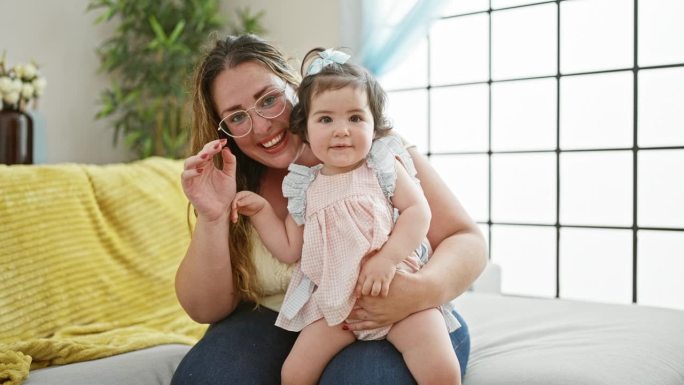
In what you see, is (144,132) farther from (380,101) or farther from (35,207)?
(380,101)

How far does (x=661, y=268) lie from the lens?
112 inches

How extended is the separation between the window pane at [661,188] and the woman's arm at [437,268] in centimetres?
172

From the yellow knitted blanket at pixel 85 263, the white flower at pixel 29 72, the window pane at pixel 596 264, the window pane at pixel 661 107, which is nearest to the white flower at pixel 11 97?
the white flower at pixel 29 72

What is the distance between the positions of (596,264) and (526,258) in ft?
1.14

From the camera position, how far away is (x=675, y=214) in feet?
9.14

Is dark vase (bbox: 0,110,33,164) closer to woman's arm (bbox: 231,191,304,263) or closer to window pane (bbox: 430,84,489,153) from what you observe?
woman's arm (bbox: 231,191,304,263)

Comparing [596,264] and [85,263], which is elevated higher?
[85,263]

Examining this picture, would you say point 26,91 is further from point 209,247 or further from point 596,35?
point 596,35

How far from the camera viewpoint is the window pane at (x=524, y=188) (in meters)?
3.12

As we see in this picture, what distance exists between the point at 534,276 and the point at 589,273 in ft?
0.90

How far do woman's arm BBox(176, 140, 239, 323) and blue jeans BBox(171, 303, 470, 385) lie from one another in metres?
0.06

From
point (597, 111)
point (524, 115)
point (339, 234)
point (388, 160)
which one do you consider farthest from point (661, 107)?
point (339, 234)

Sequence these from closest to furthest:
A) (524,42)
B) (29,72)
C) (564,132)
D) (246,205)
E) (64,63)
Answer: (246,205)
(29,72)
(564,132)
(524,42)
(64,63)

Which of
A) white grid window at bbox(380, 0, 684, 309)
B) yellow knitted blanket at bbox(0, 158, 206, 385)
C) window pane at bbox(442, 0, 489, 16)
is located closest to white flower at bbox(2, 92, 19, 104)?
yellow knitted blanket at bbox(0, 158, 206, 385)
